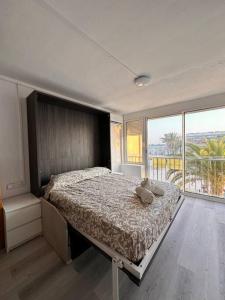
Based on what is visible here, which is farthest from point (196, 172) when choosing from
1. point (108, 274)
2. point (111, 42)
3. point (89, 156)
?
point (111, 42)

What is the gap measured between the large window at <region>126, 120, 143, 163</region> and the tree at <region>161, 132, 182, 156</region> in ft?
2.38

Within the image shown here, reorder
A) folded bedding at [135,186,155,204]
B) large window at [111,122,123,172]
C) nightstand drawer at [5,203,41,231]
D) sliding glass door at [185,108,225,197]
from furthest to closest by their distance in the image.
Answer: large window at [111,122,123,172], sliding glass door at [185,108,225,197], nightstand drawer at [5,203,41,231], folded bedding at [135,186,155,204]

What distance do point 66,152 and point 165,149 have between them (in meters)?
2.84

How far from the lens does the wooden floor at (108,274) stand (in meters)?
1.27

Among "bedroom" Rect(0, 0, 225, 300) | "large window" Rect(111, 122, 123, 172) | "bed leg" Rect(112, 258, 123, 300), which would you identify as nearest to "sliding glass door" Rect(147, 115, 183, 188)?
"bedroom" Rect(0, 0, 225, 300)

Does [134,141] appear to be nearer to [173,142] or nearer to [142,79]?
[173,142]

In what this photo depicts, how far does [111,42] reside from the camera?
1487mm

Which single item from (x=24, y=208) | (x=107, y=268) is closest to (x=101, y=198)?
(x=107, y=268)

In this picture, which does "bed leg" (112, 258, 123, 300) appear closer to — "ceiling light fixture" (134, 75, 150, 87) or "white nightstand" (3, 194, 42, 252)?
"white nightstand" (3, 194, 42, 252)

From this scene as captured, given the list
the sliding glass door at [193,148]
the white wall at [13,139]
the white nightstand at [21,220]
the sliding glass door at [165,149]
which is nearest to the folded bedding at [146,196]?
the white nightstand at [21,220]

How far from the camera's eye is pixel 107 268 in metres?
1.56

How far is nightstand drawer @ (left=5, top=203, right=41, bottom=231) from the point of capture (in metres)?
1.80

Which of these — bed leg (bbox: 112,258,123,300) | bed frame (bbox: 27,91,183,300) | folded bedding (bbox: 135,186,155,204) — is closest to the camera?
bed leg (bbox: 112,258,123,300)

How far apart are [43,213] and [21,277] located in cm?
72
